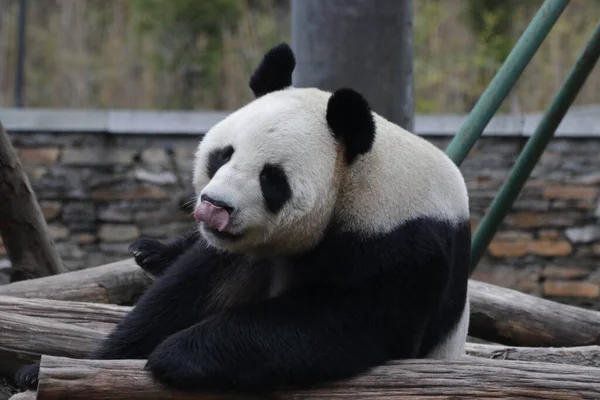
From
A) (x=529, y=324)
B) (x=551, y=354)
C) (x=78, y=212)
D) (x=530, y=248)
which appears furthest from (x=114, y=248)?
(x=551, y=354)

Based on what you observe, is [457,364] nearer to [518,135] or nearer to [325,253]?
[325,253]

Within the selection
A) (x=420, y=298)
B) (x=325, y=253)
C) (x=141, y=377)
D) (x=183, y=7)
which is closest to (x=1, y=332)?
(x=141, y=377)

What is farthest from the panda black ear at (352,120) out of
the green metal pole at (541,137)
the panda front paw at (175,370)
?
the green metal pole at (541,137)

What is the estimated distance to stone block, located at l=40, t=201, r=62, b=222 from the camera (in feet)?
23.6

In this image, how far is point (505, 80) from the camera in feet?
12.6

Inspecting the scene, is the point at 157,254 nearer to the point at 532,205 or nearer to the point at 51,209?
the point at 51,209

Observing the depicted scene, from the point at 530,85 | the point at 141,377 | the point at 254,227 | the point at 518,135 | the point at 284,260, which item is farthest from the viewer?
the point at 530,85

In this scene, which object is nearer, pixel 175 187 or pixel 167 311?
pixel 167 311

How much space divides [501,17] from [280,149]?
7226 mm

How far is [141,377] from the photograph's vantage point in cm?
248

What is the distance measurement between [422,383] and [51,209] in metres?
5.21

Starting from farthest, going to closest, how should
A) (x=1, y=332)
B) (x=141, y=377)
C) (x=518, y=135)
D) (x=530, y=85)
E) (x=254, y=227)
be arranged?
(x=530, y=85), (x=518, y=135), (x=1, y=332), (x=254, y=227), (x=141, y=377)

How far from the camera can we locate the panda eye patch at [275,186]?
2.68 m

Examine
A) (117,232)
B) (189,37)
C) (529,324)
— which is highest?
(529,324)
